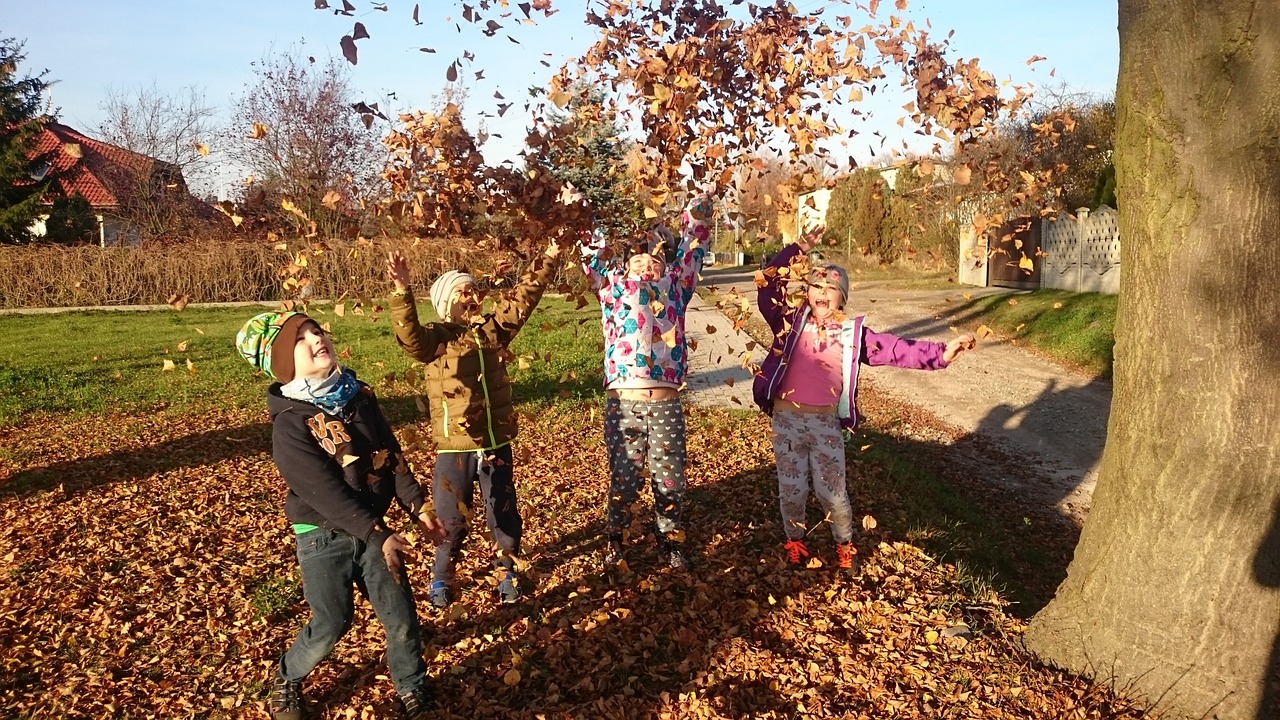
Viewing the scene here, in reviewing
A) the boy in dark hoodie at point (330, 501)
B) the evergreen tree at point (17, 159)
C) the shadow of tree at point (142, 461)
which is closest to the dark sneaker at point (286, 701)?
the boy in dark hoodie at point (330, 501)

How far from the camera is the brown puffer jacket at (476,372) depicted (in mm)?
4121

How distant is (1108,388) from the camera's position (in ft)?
34.7

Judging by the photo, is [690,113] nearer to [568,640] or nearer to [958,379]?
[568,640]

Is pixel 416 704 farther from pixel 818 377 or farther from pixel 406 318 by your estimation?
pixel 818 377

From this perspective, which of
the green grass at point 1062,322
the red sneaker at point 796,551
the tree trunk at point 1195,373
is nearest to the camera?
the tree trunk at point 1195,373

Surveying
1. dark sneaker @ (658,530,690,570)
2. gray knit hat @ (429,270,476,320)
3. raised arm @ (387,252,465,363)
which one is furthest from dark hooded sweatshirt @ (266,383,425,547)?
dark sneaker @ (658,530,690,570)

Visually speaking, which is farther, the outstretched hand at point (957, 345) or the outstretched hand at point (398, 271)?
the outstretched hand at point (957, 345)

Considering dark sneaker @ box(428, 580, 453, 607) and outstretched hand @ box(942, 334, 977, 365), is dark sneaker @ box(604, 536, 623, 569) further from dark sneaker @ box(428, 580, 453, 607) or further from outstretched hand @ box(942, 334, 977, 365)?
outstretched hand @ box(942, 334, 977, 365)

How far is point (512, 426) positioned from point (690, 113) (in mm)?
1929

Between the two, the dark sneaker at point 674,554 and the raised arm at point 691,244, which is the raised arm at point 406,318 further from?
the dark sneaker at point 674,554

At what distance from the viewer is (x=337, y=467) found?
10.3ft

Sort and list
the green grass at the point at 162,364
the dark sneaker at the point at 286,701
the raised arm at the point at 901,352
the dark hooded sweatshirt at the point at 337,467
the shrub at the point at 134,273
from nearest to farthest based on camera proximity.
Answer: the dark hooded sweatshirt at the point at 337,467 < the dark sneaker at the point at 286,701 < the raised arm at the point at 901,352 < the green grass at the point at 162,364 < the shrub at the point at 134,273

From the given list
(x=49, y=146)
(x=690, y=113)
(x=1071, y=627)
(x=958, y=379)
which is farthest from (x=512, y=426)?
(x=49, y=146)

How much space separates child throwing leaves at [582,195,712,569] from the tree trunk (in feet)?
6.61
